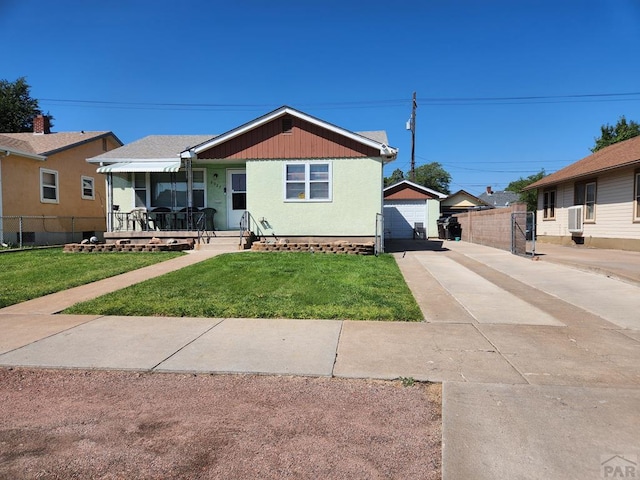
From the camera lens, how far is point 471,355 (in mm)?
4305

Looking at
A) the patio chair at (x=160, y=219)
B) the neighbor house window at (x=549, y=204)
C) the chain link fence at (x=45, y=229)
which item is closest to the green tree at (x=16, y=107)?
the chain link fence at (x=45, y=229)

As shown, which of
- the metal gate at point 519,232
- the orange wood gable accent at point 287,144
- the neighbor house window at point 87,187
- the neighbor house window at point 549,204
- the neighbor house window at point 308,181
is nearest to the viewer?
the metal gate at point 519,232

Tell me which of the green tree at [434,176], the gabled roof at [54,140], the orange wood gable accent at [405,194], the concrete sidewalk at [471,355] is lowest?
the concrete sidewalk at [471,355]

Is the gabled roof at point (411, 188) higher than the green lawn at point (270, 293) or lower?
higher

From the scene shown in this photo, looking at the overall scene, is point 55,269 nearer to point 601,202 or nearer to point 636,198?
point 636,198

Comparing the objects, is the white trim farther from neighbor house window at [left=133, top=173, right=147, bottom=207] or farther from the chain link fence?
the chain link fence

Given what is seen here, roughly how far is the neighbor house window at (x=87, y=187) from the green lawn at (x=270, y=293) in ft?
49.3

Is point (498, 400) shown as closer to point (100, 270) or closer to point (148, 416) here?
point (148, 416)

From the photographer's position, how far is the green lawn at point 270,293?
607 cm

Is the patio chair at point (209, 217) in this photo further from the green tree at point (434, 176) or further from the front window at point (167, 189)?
the green tree at point (434, 176)

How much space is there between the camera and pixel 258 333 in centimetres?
509

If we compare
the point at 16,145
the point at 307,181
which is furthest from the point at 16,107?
the point at 307,181

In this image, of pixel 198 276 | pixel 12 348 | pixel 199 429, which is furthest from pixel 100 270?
pixel 199 429

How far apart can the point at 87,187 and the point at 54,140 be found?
8.92 ft
